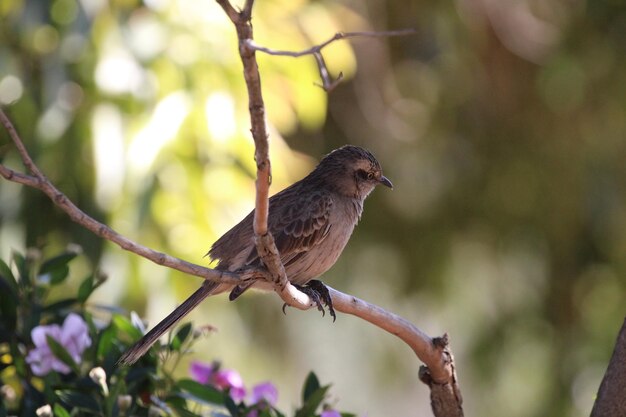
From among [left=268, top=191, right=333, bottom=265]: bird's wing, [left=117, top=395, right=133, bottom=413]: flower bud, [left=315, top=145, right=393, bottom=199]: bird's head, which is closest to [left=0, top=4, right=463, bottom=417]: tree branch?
[left=117, top=395, right=133, bottom=413]: flower bud

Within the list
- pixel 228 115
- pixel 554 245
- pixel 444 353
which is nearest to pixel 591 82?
pixel 554 245

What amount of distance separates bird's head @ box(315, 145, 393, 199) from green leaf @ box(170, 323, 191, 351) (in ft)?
4.35

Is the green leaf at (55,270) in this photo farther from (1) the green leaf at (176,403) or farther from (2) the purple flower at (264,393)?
(2) the purple flower at (264,393)

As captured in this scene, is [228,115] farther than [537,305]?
No

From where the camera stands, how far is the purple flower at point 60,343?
12.1ft

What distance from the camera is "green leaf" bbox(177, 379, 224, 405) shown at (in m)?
3.73

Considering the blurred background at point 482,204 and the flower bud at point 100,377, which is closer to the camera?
the flower bud at point 100,377

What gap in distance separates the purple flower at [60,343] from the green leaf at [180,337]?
325 mm

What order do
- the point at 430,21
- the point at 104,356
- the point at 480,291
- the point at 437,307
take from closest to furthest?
the point at 104,356, the point at 430,21, the point at 437,307, the point at 480,291

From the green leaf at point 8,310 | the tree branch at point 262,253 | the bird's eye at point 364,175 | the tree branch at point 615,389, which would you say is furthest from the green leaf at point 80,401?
the bird's eye at point 364,175

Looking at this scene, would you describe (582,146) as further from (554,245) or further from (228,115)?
(228,115)

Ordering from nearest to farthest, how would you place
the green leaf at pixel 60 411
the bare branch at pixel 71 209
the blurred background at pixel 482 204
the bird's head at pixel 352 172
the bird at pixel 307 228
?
1. the bare branch at pixel 71 209
2. the green leaf at pixel 60 411
3. the bird at pixel 307 228
4. the bird's head at pixel 352 172
5. the blurred background at pixel 482 204

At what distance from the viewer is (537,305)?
37.5 feet

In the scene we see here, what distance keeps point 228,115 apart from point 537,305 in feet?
20.2
